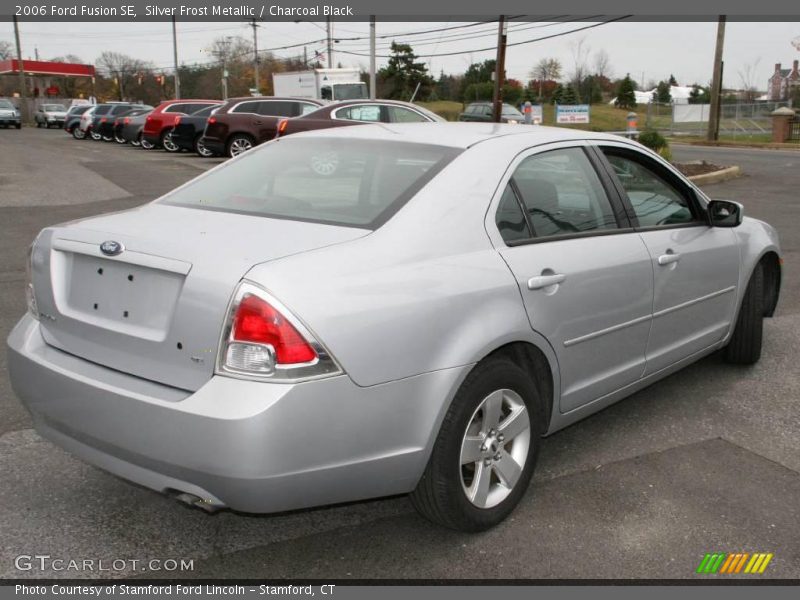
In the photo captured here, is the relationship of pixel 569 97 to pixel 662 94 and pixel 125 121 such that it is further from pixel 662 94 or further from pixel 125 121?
pixel 125 121

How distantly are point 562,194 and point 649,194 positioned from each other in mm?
836

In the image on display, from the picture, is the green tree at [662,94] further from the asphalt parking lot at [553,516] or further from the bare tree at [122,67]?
the asphalt parking lot at [553,516]

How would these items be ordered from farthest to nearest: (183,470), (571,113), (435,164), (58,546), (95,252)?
(571,113) → (435,164) → (58,546) → (95,252) → (183,470)

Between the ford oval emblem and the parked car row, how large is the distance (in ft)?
24.9

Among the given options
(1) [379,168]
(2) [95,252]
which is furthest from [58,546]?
(1) [379,168]

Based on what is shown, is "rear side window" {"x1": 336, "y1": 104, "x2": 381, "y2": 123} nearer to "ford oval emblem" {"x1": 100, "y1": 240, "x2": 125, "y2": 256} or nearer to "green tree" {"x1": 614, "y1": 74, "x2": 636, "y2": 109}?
"ford oval emblem" {"x1": 100, "y1": 240, "x2": 125, "y2": 256}

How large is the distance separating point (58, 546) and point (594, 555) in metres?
2.02

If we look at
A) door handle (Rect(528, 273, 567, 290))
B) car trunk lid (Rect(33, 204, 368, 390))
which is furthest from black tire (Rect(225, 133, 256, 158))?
door handle (Rect(528, 273, 567, 290))

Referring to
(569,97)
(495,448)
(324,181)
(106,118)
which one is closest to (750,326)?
(495,448)

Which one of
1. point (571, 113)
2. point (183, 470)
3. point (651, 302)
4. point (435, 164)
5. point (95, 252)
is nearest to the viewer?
point (183, 470)

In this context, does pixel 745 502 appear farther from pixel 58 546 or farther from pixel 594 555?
pixel 58 546

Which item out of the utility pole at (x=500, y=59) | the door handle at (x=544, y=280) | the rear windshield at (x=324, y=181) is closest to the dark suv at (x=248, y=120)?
the utility pole at (x=500, y=59)

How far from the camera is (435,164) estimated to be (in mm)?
3301

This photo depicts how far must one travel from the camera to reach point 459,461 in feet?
9.68
